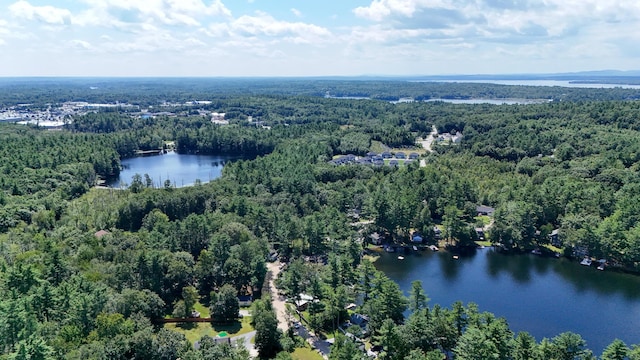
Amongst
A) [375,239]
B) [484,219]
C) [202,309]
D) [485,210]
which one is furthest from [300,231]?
[485,210]

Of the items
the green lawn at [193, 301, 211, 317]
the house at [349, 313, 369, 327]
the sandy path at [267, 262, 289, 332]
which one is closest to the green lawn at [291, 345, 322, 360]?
the sandy path at [267, 262, 289, 332]

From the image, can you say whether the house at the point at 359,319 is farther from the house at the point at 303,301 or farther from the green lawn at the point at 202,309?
the green lawn at the point at 202,309

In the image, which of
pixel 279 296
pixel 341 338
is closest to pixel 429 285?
pixel 279 296

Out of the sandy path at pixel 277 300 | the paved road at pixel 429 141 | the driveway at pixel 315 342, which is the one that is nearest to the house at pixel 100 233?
the sandy path at pixel 277 300

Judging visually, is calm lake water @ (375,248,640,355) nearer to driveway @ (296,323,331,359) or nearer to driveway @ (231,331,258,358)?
driveway @ (296,323,331,359)

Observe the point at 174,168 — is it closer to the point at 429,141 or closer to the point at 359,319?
the point at 429,141

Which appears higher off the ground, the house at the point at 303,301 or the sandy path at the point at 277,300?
the house at the point at 303,301

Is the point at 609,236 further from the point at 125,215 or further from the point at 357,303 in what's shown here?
the point at 125,215
